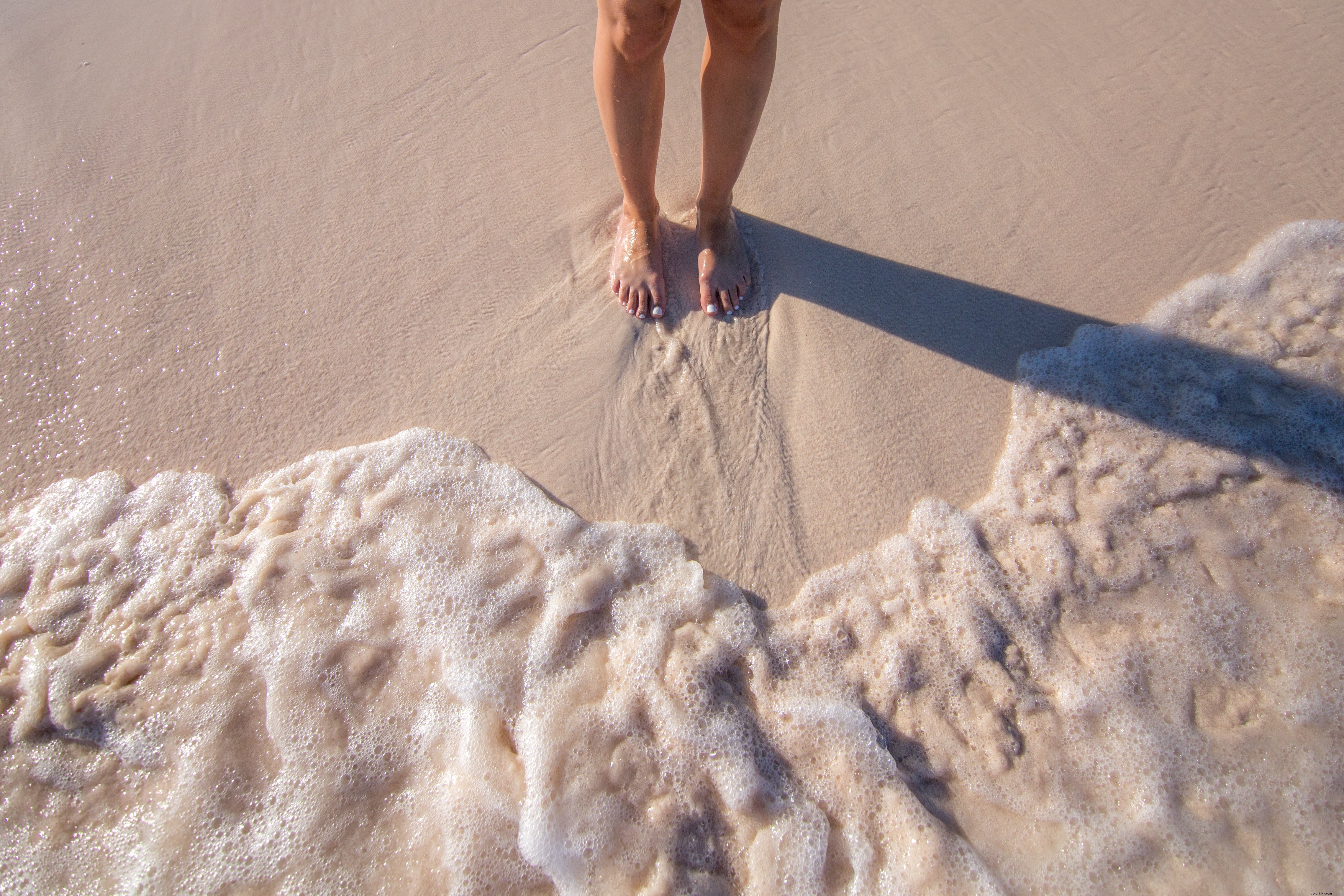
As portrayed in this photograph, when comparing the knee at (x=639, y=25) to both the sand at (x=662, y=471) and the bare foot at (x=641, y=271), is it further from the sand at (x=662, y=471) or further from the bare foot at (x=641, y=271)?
the sand at (x=662, y=471)

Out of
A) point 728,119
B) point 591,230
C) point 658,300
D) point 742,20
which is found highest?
point 742,20

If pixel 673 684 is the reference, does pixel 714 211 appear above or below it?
above

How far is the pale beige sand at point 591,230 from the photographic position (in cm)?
172

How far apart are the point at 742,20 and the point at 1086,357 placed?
1.31m

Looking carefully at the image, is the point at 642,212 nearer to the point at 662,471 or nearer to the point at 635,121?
the point at 635,121

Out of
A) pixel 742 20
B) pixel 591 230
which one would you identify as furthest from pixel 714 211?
→ pixel 742 20

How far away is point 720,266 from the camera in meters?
1.91

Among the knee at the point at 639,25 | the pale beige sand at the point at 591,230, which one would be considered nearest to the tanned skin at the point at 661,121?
the knee at the point at 639,25

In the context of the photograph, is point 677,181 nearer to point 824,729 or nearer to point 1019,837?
point 824,729

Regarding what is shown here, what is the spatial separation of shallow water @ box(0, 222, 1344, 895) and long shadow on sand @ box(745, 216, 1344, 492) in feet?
0.06

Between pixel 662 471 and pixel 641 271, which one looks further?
pixel 641 271

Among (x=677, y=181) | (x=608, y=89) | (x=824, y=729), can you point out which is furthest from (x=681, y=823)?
(x=677, y=181)

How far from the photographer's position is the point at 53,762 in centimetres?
134

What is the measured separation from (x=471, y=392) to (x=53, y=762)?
3.84 feet
